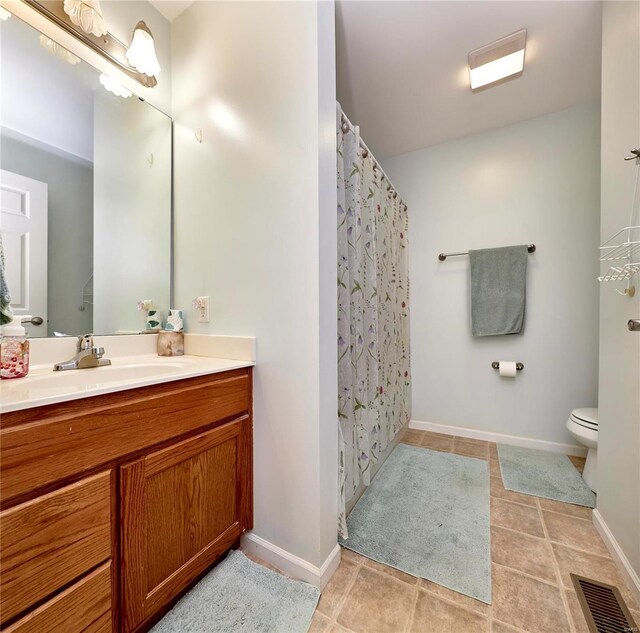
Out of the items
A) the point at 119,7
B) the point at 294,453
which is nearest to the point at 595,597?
the point at 294,453

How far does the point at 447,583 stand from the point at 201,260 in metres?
1.67

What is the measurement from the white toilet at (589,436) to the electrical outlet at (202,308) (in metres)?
2.15

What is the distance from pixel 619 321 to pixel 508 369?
103 cm

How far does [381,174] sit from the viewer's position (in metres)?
1.82

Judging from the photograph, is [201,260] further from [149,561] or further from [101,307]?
[149,561]

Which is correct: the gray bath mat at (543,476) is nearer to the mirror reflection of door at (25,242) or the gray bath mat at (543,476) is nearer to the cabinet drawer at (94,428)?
the cabinet drawer at (94,428)

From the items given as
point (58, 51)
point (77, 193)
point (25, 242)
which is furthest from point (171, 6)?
point (25, 242)

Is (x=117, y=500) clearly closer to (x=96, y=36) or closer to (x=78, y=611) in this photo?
(x=78, y=611)

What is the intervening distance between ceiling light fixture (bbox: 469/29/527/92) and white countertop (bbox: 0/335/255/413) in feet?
6.70

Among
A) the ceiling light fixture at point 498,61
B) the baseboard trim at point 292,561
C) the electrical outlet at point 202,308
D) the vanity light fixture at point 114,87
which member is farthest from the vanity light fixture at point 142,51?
the baseboard trim at point 292,561

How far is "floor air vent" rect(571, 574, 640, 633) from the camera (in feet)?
2.93

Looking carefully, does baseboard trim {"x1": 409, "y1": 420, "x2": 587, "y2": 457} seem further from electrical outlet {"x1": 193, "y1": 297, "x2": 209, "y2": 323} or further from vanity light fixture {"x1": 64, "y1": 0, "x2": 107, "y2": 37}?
vanity light fixture {"x1": 64, "y1": 0, "x2": 107, "y2": 37}

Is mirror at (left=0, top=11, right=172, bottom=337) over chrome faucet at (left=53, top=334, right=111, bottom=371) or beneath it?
over

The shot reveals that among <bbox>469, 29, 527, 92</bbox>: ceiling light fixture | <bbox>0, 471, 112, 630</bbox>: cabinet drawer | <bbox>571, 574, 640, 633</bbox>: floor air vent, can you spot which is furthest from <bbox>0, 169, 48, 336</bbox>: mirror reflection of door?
<bbox>469, 29, 527, 92</bbox>: ceiling light fixture
